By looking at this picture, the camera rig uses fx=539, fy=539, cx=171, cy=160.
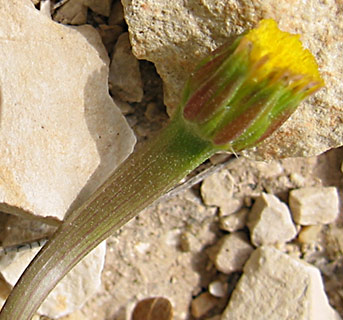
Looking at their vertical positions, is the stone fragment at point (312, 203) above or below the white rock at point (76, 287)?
below

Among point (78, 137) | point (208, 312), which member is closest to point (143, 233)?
point (208, 312)

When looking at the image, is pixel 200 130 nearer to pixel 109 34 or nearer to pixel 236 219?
pixel 109 34

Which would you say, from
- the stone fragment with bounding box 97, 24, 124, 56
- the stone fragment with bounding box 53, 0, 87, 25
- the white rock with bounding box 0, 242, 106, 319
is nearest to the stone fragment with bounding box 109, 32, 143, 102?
the stone fragment with bounding box 97, 24, 124, 56

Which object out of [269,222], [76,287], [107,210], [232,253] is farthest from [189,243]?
[107,210]

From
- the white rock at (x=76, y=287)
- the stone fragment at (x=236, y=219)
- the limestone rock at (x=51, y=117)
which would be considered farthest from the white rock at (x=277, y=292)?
the limestone rock at (x=51, y=117)

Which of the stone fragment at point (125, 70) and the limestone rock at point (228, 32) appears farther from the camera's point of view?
the stone fragment at point (125, 70)

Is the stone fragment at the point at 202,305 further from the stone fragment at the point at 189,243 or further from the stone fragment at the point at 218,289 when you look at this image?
the stone fragment at the point at 189,243

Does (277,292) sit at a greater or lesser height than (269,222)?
lesser
